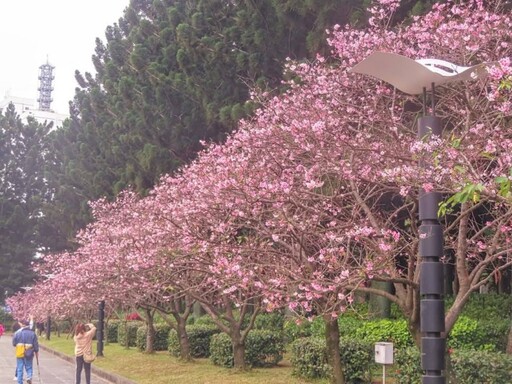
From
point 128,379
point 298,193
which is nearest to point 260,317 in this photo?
point 128,379

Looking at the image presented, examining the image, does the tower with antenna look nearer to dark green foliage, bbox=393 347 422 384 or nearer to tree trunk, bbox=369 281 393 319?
tree trunk, bbox=369 281 393 319

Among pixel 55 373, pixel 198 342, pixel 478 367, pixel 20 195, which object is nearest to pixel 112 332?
pixel 198 342

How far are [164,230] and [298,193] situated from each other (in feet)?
14.5

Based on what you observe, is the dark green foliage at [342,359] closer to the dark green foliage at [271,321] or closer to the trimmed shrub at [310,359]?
the trimmed shrub at [310,359]

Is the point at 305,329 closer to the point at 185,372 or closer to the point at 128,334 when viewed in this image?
the point at 185,372

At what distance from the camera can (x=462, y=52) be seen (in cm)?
884

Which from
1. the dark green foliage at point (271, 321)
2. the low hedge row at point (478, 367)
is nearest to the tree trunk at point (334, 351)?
the low hedge row at point (478, 367)

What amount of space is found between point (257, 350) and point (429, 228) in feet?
34.7

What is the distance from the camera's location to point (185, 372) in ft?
49.6

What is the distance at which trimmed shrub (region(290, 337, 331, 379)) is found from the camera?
12695 millimetres

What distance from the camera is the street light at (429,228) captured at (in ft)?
18.4

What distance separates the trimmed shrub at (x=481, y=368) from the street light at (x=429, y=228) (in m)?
3.40

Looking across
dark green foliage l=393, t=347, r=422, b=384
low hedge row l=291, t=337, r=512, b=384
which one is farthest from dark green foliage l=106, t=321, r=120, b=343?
dark green foliage l=393, t=347, r=422, b=384

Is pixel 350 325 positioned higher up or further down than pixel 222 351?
higher up
